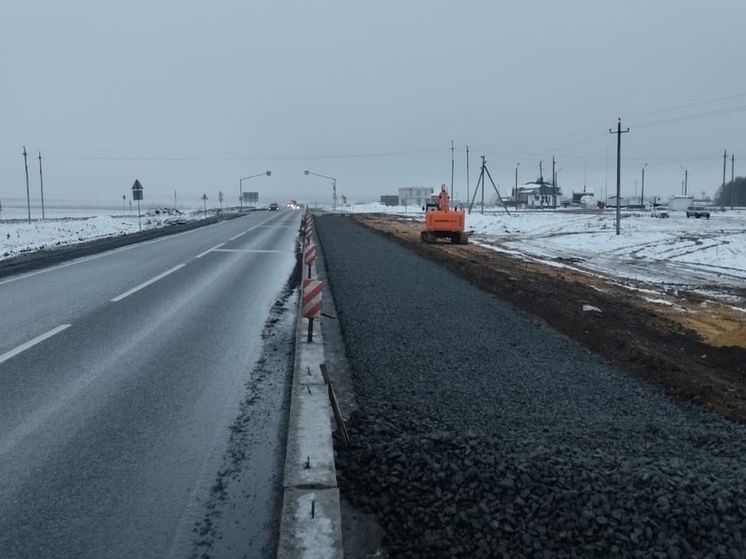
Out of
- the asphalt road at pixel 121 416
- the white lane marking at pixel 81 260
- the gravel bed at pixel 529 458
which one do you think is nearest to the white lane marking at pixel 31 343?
the asphalt road at pixel 121 416

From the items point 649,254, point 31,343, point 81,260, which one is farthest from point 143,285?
point 649,254

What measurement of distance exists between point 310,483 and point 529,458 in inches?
58.1

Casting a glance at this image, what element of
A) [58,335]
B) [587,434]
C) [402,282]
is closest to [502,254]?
[402,282]

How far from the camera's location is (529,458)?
479cm

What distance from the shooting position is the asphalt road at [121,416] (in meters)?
4.29

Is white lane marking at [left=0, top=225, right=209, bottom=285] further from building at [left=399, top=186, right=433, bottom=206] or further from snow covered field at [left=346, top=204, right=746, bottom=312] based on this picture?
building at [left=399, top=186, right=433, bottom=206]

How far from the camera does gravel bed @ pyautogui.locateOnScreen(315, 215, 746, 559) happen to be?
12.8ft

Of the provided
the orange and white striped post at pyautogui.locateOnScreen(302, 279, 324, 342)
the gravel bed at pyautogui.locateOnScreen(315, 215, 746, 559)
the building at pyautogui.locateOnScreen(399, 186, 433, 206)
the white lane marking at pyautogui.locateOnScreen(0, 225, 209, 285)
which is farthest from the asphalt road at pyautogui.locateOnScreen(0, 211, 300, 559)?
the building at pyautogui.locateOnScreen(399, 186, 433, 206)

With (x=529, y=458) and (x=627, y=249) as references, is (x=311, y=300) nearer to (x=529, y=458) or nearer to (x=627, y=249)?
(x=529, y=458)

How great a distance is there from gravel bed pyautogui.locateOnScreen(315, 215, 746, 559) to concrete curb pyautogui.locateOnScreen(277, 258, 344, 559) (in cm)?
20

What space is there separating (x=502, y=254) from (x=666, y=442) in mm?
24398

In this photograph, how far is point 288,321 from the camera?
1163 centimetres

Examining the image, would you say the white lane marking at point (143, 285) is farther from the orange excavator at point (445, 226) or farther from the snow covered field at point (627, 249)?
the orange excavator at point (445, 226)

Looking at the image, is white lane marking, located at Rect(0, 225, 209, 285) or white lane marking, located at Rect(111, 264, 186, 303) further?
white lane marking, located at Rect(0, 225, 209, 285)
